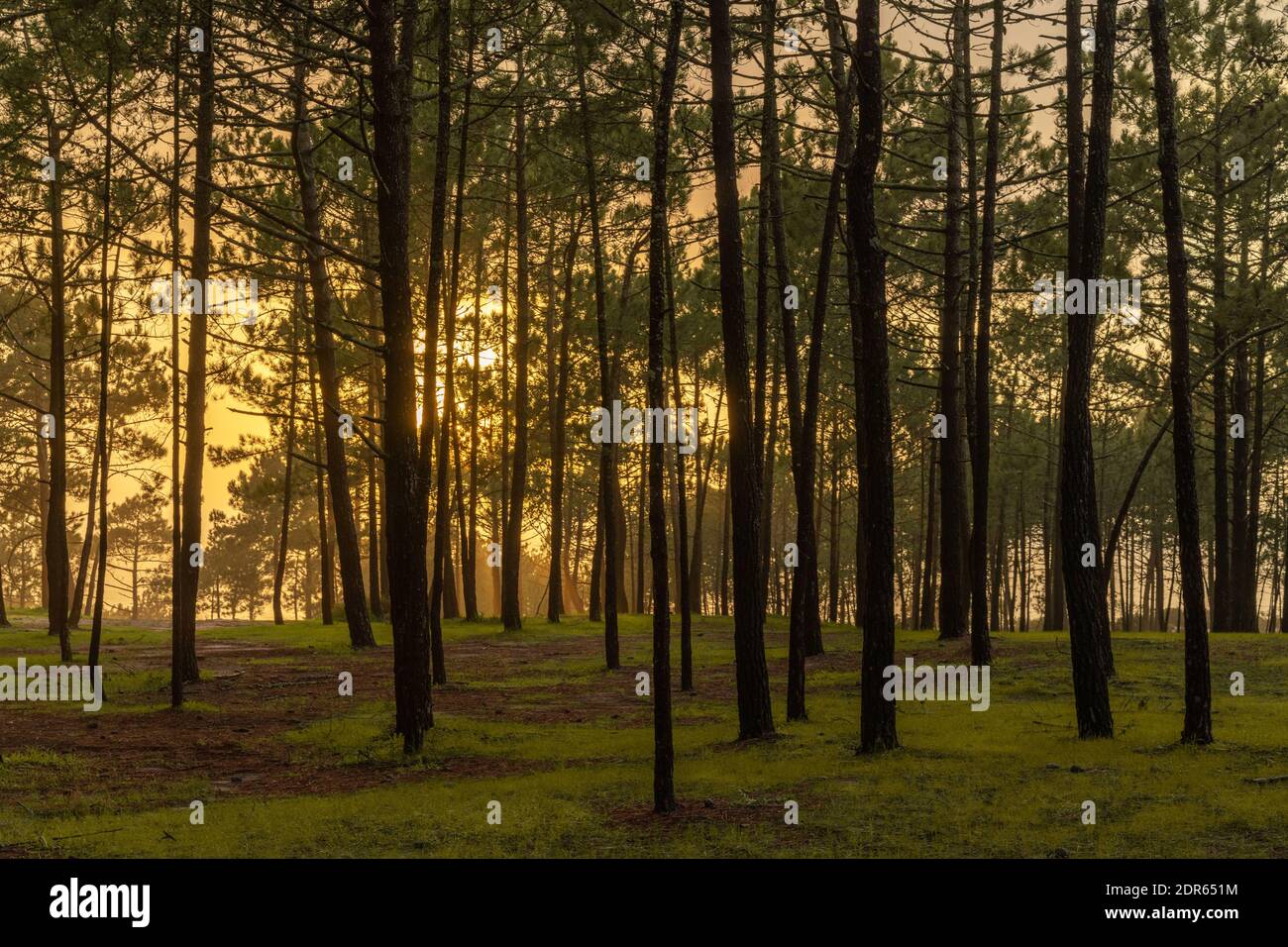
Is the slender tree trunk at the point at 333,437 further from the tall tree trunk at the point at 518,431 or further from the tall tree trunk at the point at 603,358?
the tall tree trunk at the point at 603,358

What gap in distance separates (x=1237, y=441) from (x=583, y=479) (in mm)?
31100

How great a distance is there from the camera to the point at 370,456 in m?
40.5

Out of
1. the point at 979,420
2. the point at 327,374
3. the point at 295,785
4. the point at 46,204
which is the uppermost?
the point at 46,204

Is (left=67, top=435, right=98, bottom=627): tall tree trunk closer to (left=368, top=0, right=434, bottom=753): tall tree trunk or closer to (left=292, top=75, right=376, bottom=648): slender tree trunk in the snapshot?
(left=292, top=75, right=376, bottom=648): slender tree trunk

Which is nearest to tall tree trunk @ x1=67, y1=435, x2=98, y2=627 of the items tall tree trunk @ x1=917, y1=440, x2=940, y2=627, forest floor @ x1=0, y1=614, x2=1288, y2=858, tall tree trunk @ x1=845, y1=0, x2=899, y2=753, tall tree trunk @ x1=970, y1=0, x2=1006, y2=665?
forest floor @ x1=0, y1=614, x2=1288, y2=858

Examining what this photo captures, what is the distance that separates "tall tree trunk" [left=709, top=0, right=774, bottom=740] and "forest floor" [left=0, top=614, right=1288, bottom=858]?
698 mm

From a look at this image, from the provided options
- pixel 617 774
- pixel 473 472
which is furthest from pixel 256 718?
pixel 473 472

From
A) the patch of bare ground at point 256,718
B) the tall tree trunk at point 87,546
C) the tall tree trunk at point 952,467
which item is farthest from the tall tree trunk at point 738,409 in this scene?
the tall tree trunk at point 952,467

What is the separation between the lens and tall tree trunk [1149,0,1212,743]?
12.3 m

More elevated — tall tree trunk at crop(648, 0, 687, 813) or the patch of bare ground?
tall tree trunk at crop(648, 0, 687, 813)

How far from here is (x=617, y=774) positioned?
12430 millimetres

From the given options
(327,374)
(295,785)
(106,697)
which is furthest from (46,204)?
(295,785)

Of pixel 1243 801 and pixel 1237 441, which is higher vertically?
pixel 1237 441
